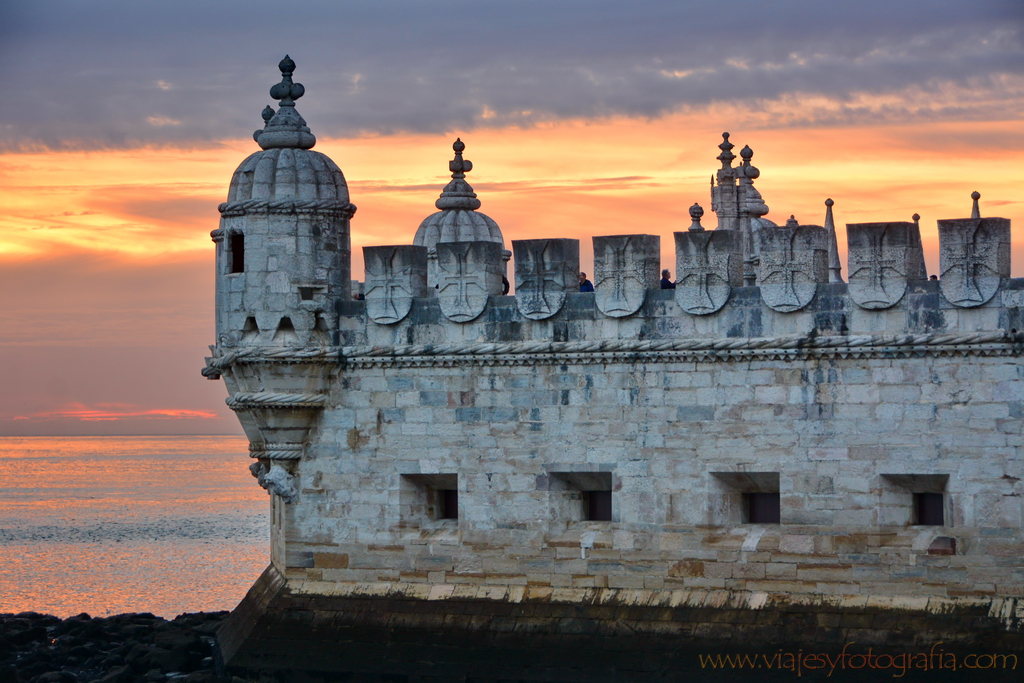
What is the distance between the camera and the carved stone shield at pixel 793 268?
2019 cm

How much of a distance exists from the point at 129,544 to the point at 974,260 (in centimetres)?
4675

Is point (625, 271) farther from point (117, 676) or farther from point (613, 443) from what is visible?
point (117, 676)

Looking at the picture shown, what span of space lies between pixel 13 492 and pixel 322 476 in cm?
7992

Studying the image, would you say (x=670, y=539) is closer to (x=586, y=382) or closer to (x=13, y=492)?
(x=586, y=382)

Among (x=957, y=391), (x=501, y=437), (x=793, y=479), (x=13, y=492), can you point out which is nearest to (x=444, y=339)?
(x=501, y=437)

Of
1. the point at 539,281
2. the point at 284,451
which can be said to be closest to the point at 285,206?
the point at 284,451

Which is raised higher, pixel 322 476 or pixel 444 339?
pixel 444 339

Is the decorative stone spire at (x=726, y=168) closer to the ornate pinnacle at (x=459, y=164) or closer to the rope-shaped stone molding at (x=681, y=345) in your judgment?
the ornate pinnacle at (x=459, y=164)

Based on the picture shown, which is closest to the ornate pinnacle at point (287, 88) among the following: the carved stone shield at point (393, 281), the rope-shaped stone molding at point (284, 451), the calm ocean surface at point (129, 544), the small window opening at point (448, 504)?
the carved stone shield at point (393, 281)

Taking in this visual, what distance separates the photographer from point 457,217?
2892 cm

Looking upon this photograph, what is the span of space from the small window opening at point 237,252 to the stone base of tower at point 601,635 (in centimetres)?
433

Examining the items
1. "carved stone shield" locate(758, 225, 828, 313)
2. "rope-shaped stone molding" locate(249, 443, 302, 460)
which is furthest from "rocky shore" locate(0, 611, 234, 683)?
"carved stone shield" locate(758, 225, 828, 313)

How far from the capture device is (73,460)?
161500 mm

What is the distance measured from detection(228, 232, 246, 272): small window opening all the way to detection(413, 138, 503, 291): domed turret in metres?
5.93
